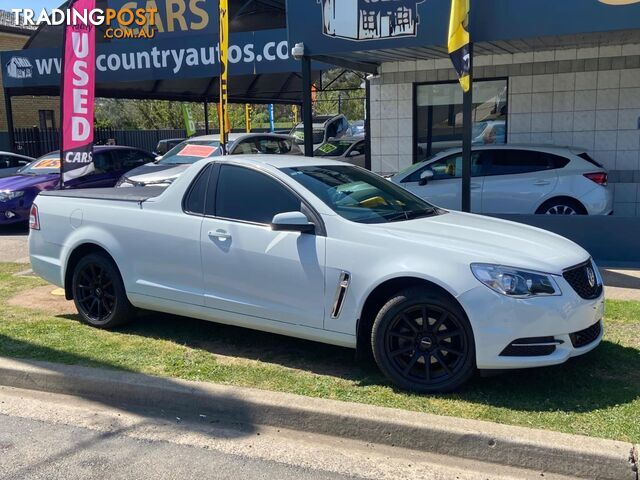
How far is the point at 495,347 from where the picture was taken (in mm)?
4133

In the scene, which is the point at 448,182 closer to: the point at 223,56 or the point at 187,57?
the point at 223,56

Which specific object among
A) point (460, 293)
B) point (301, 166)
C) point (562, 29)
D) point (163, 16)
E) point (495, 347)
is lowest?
point (495, 347)

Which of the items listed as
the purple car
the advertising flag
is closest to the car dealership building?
the advertising flag

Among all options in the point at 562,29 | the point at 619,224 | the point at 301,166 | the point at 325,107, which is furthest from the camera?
the point at 325,107

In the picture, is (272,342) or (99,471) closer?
(99,471)

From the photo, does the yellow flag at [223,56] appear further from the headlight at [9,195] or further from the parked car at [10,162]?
the parked car at [10,162]

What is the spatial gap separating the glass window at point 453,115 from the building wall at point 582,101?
22 centimetres

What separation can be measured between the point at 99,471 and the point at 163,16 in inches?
505

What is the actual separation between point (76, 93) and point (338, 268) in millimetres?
5457

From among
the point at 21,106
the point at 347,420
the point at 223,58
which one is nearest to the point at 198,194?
the point at 347,420

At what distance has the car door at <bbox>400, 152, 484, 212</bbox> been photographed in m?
9.95

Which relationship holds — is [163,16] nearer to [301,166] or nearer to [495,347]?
[301,166]

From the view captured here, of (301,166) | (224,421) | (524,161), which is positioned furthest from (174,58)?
(224,421)

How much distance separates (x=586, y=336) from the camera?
14.4ft
